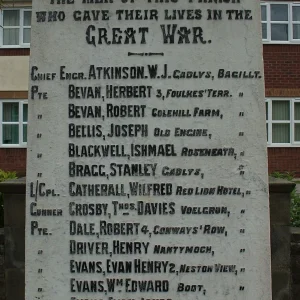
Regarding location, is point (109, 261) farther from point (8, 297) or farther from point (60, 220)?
point (8, 297)

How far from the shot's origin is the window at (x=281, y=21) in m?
22.3

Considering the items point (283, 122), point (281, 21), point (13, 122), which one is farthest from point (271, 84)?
point (13, 122)

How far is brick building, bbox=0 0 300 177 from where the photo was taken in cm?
2189

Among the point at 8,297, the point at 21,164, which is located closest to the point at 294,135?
the point at 21,164

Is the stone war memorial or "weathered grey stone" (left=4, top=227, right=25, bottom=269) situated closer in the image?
the stone war memorial

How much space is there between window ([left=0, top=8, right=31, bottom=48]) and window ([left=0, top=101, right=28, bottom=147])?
7.61ft

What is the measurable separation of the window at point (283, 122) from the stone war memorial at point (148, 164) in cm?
1867

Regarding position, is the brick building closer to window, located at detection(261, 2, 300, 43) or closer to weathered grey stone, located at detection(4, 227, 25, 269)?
window, located at detection(261, 2, 300, 43)

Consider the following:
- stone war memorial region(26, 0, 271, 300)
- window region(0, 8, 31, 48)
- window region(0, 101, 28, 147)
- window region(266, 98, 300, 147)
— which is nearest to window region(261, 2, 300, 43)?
window region(266, 98, 300, 147)

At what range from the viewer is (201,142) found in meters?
4.09

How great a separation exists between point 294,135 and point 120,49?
19.3 meters

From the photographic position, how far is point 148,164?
409 cm

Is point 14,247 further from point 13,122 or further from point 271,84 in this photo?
point 13,122

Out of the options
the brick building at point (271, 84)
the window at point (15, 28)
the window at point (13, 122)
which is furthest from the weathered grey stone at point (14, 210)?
the window at point (15, 28)
